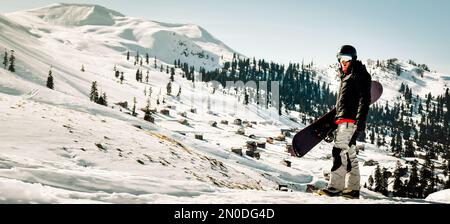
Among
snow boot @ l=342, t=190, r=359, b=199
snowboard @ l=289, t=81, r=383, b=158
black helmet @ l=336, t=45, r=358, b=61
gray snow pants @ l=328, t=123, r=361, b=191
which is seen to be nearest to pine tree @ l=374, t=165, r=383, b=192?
snowboard @ l=289, t=81, r=383, b=158

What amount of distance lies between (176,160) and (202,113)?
151 meters

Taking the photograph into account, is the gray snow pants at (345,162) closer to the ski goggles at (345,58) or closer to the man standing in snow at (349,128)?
the man standing in snow at (349,128)

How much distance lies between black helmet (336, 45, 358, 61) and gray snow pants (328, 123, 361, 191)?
1713 millimetres

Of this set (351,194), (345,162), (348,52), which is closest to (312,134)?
(345,162)

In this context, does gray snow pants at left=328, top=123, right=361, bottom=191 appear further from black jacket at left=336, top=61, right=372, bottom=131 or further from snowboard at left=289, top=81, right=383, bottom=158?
snowboard at left=289, top=81, right=383, bottom=158

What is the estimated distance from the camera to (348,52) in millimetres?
8727

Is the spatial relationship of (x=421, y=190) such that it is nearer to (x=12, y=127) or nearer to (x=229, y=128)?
(x=229, y=128)

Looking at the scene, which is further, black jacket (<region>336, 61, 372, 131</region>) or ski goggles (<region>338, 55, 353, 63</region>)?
ski goggles (<region>338, 55, 353, 63</region>)

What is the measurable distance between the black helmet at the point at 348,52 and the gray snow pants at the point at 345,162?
171 cm

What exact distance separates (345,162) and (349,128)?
2.66 ft

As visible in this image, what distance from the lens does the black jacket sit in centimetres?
819
